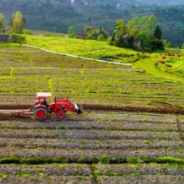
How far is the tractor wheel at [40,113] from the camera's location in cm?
2055

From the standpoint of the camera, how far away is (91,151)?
17.5m

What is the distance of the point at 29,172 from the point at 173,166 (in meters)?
7.91

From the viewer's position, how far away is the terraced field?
15281mm

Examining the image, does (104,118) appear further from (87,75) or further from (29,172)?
(87,75)

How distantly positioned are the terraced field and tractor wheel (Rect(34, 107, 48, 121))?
0.42m

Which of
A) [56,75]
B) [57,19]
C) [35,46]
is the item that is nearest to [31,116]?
[56,75]

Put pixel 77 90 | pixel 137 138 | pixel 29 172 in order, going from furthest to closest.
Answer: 1. pixel 77 90
2. pixel 137 138
3. pixel 29 172

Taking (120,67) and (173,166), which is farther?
(120,67)

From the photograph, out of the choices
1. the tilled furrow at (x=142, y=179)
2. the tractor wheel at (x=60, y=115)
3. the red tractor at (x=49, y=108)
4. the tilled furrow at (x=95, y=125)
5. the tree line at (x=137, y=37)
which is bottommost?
the tilled furrow at (x=142, y=179)

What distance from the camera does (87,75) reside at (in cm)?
3894

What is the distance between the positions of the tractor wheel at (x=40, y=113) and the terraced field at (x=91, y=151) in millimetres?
417

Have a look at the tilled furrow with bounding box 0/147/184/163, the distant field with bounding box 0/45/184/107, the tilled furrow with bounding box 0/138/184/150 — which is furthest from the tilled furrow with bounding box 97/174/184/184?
the distant field with bounding box 0/45/184/107

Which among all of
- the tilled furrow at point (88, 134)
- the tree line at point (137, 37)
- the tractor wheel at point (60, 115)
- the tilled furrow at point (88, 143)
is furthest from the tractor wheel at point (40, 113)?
the tree line at point (137, 37)

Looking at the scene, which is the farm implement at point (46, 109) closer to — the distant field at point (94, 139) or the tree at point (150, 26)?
the distant field at point (94, 139)
